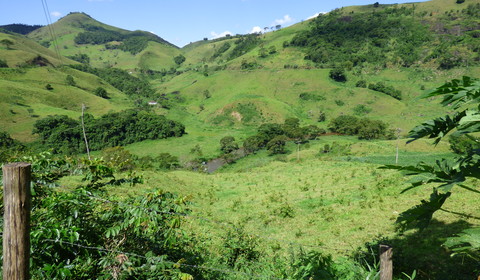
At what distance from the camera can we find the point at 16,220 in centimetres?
319

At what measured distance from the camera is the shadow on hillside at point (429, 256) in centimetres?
729

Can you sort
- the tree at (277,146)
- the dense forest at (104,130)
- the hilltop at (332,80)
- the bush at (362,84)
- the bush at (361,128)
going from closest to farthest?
the tree at (277,146)
the bush at (361,128)
the dense forest at (104,130)
the hilltop at (332,80)
the bush at (362,84)

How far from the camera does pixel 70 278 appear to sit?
447 centimetres

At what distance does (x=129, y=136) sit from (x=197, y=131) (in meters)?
20.6

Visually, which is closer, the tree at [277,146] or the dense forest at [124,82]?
the tree at [277,146]

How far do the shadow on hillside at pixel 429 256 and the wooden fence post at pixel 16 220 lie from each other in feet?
20.0

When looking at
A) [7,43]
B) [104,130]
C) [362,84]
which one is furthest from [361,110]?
[7,43]

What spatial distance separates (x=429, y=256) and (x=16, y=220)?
32.7 ft

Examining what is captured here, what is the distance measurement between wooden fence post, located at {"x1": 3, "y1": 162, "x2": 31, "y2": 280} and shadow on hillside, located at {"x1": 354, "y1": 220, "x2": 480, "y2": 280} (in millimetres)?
6094

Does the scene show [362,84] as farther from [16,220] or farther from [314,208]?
[16,220]

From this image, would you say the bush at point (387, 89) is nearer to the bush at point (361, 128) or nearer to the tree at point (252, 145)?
the bush at point (361, 128)

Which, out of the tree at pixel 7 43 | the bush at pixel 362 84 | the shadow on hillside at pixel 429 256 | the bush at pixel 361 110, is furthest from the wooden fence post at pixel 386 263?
the tree at pixel 7 43

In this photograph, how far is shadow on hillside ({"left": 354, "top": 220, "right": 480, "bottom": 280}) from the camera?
729 centimetres

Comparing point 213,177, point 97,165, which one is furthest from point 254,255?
point 213,177
